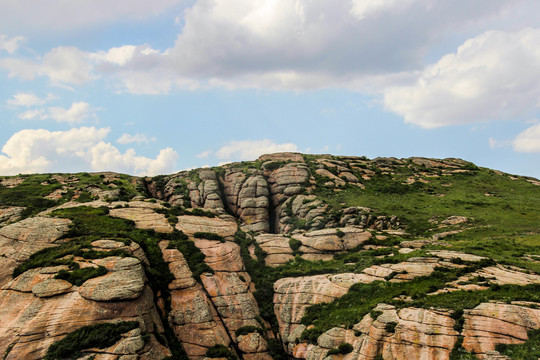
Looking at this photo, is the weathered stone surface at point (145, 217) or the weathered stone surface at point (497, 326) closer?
the weathered stone surface at point (497, 326)

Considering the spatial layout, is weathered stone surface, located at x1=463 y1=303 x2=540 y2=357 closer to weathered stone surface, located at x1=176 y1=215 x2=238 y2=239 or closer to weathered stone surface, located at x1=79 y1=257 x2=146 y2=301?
weathered stone surface, located at x1=79 y1=257 x2=146 y2=301

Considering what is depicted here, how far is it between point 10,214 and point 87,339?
56.4 metres

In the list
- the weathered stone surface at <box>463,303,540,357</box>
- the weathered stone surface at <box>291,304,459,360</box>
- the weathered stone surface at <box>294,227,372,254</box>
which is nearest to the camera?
the weathered stone surface at <box>463,303,540,357</box>

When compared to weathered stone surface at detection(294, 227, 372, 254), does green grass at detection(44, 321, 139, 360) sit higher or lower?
lower

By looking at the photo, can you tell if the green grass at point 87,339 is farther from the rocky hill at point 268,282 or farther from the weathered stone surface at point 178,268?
the weathered stone surface at point 178,268

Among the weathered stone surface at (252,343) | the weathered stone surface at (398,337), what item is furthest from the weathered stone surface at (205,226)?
the weathered stone surface at (398,337)

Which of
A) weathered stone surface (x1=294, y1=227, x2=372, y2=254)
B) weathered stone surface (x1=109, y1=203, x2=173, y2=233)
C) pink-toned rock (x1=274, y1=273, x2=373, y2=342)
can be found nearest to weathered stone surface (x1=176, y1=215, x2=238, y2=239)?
weathered stone surface (x1=109, y1=203, x2=173, y2=233)

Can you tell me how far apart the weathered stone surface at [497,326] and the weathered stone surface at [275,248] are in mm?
35098

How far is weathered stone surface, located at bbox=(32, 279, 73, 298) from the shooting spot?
38250mm

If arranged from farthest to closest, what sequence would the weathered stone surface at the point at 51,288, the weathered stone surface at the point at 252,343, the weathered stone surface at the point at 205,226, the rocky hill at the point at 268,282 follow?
the weathered stone surface at the point at 205,226 → the weathered stone surface at the point at 252,343 → the weathered stone surface at the point at 51,288 → the rocky hill at the point at 268,282

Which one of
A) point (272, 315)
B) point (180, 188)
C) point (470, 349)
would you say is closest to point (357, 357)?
point (470, 349)

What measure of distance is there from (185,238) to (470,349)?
46354 mm

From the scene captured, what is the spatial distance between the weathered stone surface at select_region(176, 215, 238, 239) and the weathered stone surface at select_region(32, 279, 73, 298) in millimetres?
25701

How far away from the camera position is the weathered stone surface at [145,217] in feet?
203
